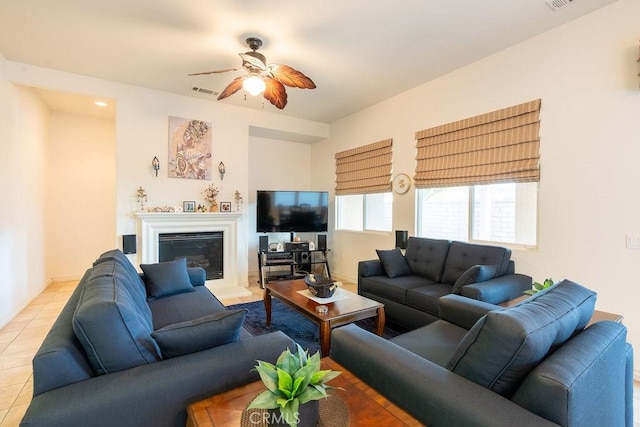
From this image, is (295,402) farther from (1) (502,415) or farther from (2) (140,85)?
(2) (140,85)

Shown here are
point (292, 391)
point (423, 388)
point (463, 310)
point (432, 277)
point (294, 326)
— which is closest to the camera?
point (292, 391)

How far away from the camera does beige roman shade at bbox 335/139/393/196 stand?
14.9 ft

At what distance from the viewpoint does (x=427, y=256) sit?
3.58 metres

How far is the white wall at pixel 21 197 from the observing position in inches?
130

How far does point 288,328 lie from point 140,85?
3734 mm

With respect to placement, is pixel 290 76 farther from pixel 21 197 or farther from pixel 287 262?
pixel 21 197

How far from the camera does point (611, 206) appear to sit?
2465 mm

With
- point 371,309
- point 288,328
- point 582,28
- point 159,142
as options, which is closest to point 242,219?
point 159,142

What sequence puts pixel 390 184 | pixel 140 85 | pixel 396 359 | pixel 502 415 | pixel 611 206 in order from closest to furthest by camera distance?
1. pixel 502 415
2. pixel 396 359
3. pixel 611 206
4. pixel 140 85
5. pixel 390 184

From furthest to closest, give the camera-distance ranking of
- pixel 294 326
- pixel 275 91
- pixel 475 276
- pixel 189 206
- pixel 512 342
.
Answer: pixel 189 206 < pixel 294 326 < pixel 275 91 < pixel 475 276 < pixel 512 342

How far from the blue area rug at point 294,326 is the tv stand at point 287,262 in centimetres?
126

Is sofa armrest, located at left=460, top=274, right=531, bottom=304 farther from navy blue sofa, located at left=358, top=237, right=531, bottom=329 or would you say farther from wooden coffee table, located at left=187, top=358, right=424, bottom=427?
wooden coffee table, located at left=187, top=358, right=424, bottom=427

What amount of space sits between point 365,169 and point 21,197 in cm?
473

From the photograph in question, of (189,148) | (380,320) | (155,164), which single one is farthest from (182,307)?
(189,148)
